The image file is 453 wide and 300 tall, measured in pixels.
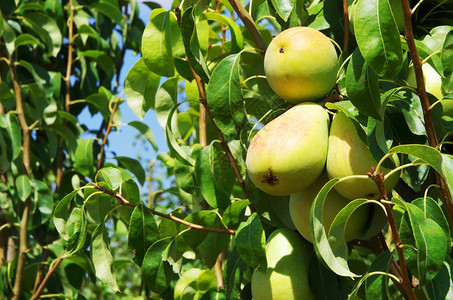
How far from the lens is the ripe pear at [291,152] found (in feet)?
2.60

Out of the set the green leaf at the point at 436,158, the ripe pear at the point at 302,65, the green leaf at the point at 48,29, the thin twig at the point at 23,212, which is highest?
the ripe pear at the point at 302,65

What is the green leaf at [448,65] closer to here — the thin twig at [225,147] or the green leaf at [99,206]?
the thin twig at [225,147]

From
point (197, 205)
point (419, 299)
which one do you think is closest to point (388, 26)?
point (419, 299)

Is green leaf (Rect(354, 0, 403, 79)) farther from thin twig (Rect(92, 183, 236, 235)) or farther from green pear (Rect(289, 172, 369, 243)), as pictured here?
thin twig (Rect(92, 183, 236, 235))

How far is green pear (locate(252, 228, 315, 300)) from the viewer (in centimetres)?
92

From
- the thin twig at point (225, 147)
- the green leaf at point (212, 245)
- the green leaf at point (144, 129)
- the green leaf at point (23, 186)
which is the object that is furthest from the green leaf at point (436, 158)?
the green leaf at point (23, 186)

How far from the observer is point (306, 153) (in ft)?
2.62

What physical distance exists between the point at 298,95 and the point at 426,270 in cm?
31

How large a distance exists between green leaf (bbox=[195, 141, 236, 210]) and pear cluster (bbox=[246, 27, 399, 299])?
20cm

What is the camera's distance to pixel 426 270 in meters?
0.69

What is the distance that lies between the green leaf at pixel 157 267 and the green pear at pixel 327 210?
251 millimetres

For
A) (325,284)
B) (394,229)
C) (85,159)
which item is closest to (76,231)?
(325,284)

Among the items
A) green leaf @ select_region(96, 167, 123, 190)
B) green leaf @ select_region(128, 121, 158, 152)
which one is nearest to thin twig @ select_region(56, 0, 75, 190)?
green leaf @ select_region(128, 121, 158, 152)

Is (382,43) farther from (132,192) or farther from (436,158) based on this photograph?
(132,192)
